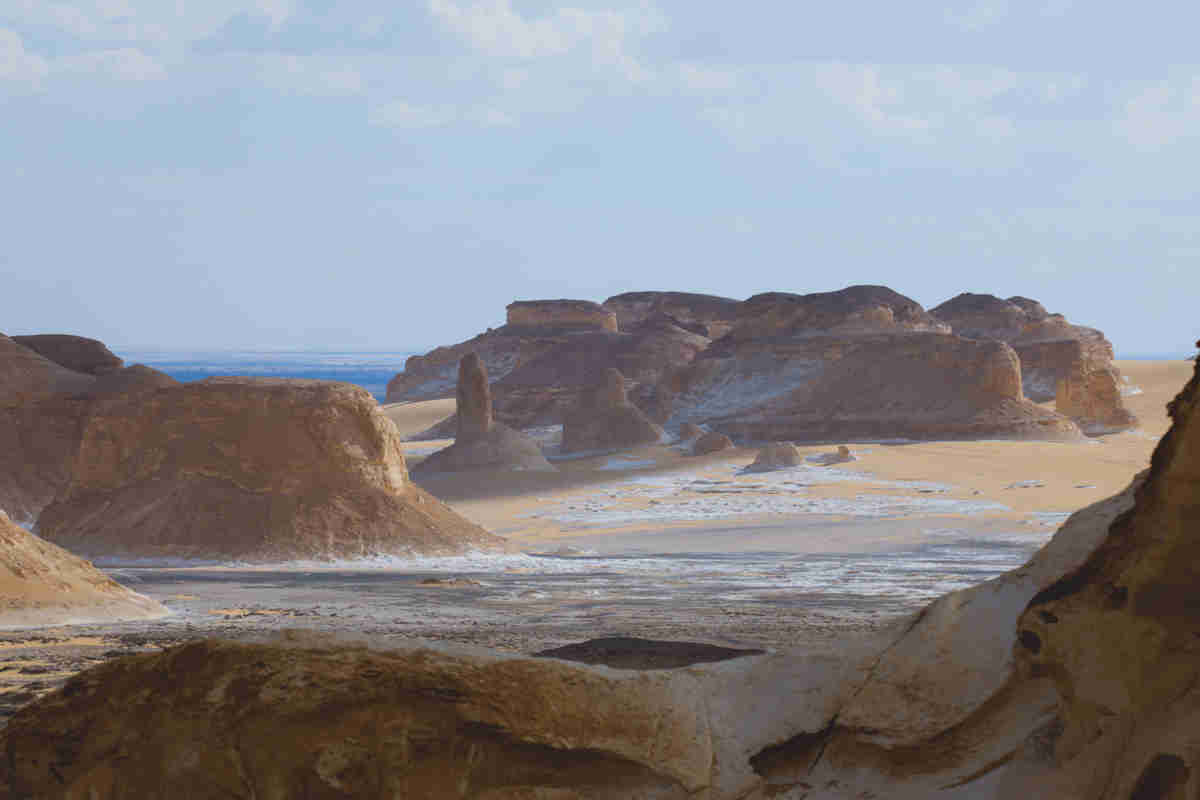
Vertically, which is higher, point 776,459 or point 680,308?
point 680,308

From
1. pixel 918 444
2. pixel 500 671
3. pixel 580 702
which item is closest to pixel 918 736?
pixel 580 702

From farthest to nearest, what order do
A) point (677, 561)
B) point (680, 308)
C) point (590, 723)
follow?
point (680, 308) → point (677, 561) → point (590, 723)

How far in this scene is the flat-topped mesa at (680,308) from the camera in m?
62.8

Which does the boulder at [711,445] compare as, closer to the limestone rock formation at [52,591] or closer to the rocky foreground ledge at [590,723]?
the limestone rock formation at [52,591]

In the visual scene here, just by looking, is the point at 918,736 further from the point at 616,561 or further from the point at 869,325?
the point at 869,325

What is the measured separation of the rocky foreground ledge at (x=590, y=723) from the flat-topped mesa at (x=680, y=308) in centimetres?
5745

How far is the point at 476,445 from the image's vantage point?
2830 centimetres

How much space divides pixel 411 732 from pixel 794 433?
1293 inches

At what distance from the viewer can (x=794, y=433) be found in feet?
114

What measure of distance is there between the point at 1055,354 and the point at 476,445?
23.0 meters

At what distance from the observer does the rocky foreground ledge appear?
232 centimetres

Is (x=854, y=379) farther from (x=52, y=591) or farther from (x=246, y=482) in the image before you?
(x=52, y=591)

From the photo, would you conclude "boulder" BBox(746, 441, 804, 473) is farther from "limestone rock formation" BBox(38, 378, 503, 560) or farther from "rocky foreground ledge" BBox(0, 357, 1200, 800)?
"rocky foreground ledge" BBox(0, 357, 1200, 800)

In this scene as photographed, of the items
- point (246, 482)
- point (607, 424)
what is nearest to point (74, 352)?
point (246, 482)
